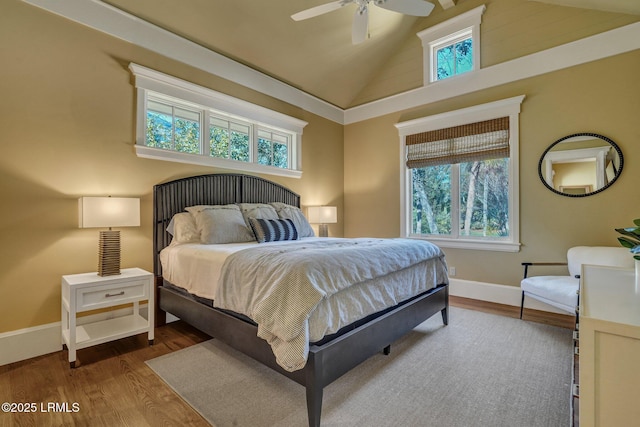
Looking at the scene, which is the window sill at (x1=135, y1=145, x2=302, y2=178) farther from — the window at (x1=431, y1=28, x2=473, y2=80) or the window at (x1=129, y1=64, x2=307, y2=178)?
the window at (x1=431, y1=28, x2=473, y2=80)

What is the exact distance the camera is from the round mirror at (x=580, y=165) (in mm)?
3088

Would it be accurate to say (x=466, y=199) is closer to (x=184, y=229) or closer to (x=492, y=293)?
(x=492, y=293)

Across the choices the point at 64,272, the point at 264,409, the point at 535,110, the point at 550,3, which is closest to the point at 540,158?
the point at 535,110

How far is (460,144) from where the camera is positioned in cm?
407

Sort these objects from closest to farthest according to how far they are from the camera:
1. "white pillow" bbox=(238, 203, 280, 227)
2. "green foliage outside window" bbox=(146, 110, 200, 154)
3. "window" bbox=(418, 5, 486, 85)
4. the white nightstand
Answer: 1. the white nightstand
2. "green foliage outside window" bbox=(146, 110, 200, 154)
3. "white pillow" bbox=(238, 203, 280, 227)
4. "window" bbox=(418, 5, 486, 85)

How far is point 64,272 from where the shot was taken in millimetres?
2504

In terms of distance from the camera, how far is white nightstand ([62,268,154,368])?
85.2 inches

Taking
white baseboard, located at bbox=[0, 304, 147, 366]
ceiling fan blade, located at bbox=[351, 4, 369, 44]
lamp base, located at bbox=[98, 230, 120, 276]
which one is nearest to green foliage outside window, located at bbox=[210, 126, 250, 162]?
lamp base, located at bbox=[98, 230, 120, 276]

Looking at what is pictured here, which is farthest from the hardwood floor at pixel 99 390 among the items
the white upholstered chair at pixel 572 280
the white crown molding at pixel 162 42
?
the white upholstered chair at pixel 572 280

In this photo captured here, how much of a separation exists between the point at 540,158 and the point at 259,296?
3.67 m

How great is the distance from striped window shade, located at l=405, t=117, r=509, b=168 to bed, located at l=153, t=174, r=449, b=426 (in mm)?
1980

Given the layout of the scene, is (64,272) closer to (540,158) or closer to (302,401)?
(302,401)

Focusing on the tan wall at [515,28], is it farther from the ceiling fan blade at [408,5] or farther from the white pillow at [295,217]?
the white pillow at [295,217]

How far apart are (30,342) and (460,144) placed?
5046 millimetres
